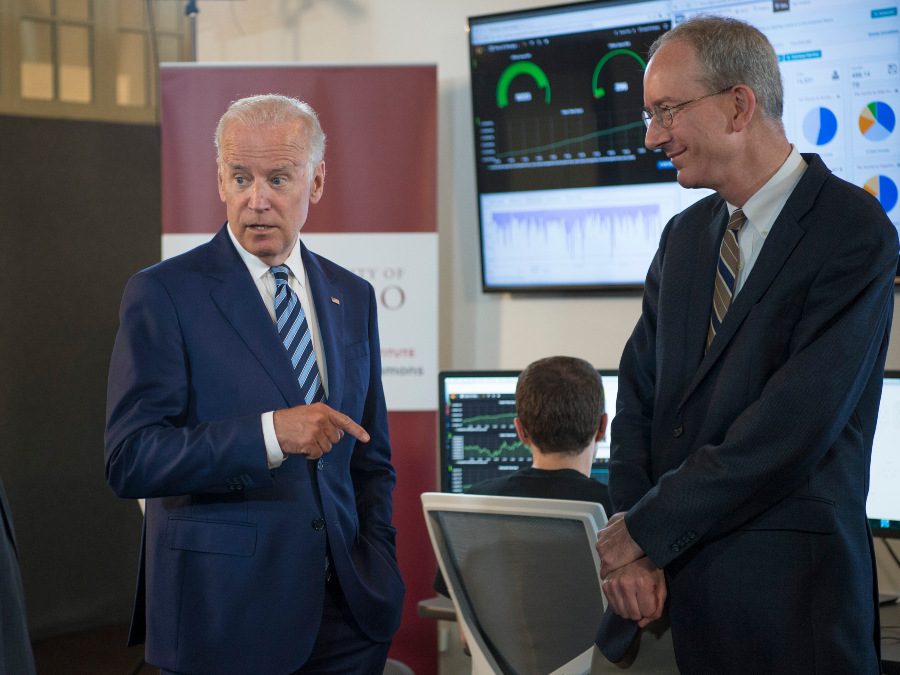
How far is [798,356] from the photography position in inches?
53.8

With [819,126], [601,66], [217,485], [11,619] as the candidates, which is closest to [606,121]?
[601,66]

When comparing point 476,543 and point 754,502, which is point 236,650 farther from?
point 754,502

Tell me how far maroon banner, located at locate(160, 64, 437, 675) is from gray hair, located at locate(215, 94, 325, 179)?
1580 mm

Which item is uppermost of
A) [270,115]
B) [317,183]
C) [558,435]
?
[270,115]

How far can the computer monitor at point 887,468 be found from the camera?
7.73 ft

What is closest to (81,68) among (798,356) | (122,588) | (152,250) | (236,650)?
(152,250)

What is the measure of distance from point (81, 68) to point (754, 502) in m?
4.07

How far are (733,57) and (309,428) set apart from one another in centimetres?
98

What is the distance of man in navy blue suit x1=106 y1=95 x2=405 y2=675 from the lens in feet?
4.90

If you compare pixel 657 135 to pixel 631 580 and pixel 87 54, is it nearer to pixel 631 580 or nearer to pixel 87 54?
pixel 631 580

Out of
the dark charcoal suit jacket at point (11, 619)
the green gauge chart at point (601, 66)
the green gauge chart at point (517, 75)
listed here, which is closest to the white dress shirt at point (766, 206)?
the dark charcoal suit jacket at point (11, 619)

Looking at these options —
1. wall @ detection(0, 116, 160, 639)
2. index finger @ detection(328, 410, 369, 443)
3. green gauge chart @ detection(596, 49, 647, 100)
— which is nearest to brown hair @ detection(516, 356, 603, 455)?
index finger @ detection(328, 410, 369, 443)

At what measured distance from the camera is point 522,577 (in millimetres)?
1907

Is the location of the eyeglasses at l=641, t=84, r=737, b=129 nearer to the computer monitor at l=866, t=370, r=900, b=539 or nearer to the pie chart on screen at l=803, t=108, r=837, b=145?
the computer monitor at l=866, t=370, r=900, b=539
